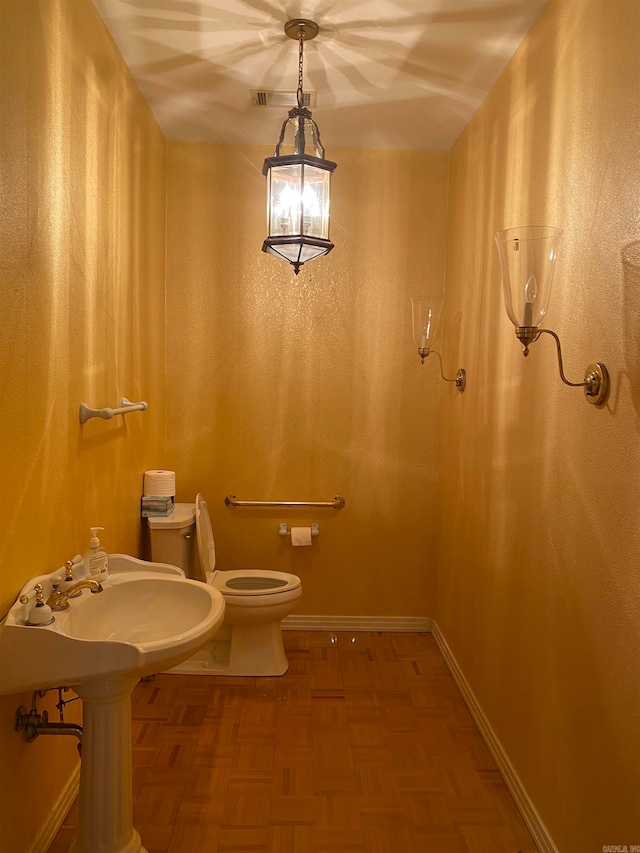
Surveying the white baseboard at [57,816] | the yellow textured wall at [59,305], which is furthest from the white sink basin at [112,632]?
the white baseboard at [57,816]

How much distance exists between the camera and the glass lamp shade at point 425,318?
9.74ft

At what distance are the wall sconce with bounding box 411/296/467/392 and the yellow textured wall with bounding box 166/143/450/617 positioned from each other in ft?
1.46

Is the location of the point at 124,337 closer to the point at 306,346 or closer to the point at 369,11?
the point at 306,346

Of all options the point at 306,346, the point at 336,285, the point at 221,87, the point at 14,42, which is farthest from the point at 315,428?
the point at 14,42

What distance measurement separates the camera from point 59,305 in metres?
1.96

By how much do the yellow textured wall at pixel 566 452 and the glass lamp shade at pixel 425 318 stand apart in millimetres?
234

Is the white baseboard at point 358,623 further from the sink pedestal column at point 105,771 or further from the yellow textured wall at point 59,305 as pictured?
the sink pedestal column at point 105,771

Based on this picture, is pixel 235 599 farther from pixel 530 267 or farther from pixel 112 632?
pixel 530 267

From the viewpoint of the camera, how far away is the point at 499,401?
244 cm

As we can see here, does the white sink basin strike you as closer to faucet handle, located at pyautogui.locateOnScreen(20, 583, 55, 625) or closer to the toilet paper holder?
faucet handle, located at pyautogui.locateOnScreen(20, 583, 55, 625)

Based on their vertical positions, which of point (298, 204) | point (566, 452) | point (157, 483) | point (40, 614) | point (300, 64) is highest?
point (300, 64)

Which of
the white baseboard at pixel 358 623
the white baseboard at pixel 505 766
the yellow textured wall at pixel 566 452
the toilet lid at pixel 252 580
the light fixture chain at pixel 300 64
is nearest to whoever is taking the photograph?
the yellow textured wall at pixel 566 452

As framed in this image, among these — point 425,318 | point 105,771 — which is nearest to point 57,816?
point 105,771

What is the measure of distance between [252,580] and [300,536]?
377mm
